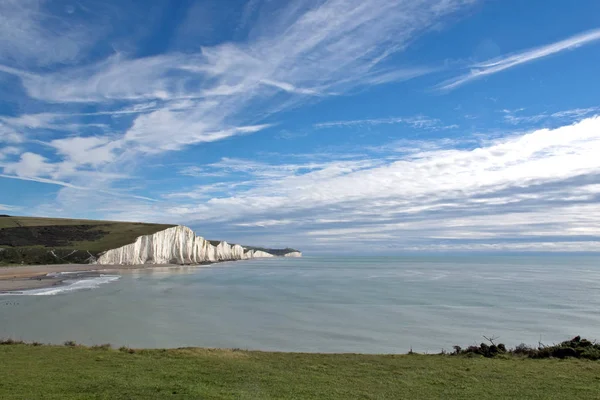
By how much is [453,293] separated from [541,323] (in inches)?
648

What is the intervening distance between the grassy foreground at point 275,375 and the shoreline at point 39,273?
1271 inches

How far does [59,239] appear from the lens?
295 feet

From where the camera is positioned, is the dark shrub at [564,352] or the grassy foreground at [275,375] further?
the dark shrub at [564,352]

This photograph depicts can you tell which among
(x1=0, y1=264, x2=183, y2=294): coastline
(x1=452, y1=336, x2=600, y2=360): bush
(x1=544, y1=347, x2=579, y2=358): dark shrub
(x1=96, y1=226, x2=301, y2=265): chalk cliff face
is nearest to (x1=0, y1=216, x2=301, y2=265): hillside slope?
(x1=96, y1=226, x2=301, y2=265): chalk cliff face

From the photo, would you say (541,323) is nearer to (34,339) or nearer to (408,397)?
(408,397)

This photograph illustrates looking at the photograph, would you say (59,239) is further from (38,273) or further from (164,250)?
(38,273)

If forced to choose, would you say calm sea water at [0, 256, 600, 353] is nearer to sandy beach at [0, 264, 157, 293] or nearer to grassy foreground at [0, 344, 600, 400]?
grassy foreground at [0, 344, 600, 400]

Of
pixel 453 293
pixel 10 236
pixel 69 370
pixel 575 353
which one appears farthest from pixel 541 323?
pixel 10 236

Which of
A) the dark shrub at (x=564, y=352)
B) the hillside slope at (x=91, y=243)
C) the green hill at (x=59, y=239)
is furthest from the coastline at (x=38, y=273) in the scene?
the dark shrub at (x=564, y=352)

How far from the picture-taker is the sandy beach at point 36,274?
42750 mm

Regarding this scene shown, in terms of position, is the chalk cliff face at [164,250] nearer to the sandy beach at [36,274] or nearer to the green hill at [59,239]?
the green hill at [59,239]

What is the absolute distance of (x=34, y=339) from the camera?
18.0 meters

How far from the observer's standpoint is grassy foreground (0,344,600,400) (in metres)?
9.11

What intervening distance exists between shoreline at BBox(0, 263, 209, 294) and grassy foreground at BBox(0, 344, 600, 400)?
3227 cm
